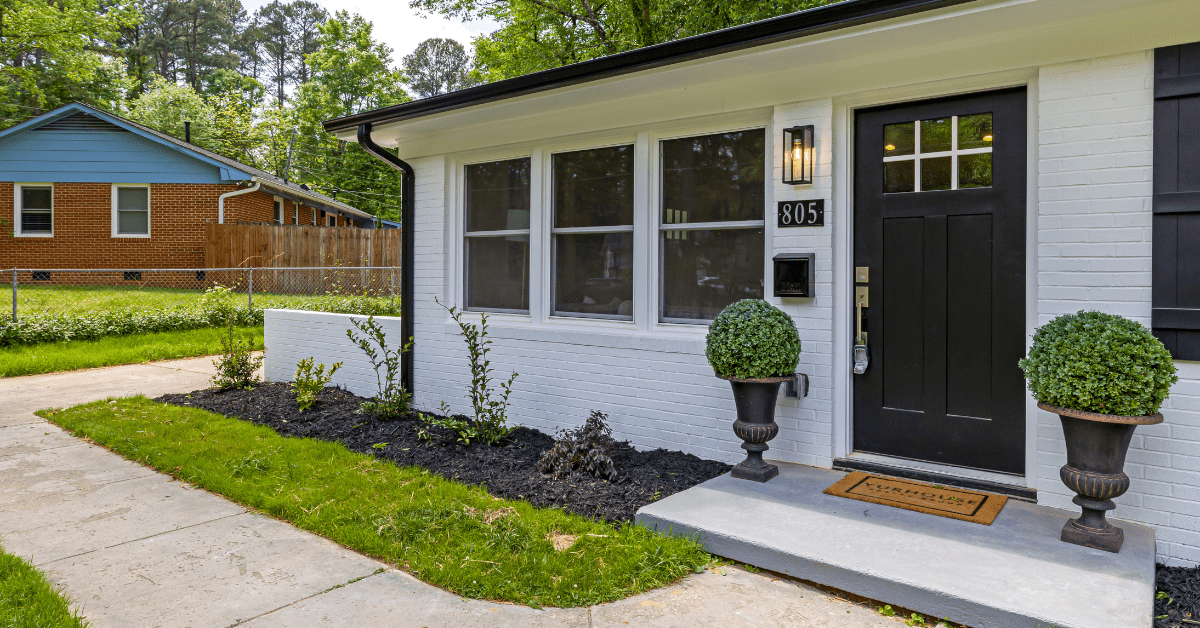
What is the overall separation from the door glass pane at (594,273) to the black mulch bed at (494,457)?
882 mm

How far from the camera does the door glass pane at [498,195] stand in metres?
5.78

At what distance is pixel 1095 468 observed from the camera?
296 cm

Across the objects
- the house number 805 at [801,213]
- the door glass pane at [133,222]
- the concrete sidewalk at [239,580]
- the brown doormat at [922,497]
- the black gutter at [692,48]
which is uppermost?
the door glass pane at [133,222]

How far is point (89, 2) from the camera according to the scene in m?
21.2

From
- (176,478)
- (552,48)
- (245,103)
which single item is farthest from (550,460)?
(245,103)

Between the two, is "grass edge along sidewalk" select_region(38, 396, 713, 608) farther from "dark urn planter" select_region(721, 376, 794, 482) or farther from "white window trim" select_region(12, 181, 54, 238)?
"white window trim" select_region(12, 181, 54, 238)

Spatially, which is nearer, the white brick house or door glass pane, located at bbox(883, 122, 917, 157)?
the white brick house

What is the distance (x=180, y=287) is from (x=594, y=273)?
14.3 meters

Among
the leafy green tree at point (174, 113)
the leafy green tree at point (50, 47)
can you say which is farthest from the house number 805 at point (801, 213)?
the leafy green tree at point (174, 113)

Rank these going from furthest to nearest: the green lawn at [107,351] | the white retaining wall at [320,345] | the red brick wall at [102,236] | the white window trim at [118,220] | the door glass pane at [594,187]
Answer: the white window trim at [118,220] < the red brick wall at [102,236] < the green lawn at [107,351] < the white retaining wall at [320,345] < the door glass pane at [594,187]

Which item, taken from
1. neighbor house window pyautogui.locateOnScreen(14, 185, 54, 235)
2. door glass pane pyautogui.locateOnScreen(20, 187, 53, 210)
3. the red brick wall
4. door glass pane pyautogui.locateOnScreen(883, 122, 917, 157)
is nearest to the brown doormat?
door glass pane pyautogui.locateOnScreen(883, 122, 917, 157)

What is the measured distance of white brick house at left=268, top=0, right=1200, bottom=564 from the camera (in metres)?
3.28

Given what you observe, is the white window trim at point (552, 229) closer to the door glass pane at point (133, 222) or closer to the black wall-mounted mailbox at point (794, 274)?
the black wall-mounted mailbox at point (794, 274)

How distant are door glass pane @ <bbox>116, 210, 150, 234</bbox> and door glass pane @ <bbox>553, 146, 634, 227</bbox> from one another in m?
15.3
